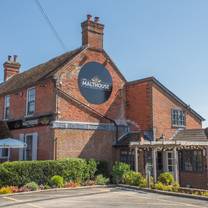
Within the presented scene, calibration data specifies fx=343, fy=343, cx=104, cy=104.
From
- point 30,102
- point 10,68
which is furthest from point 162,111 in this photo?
point 10,68

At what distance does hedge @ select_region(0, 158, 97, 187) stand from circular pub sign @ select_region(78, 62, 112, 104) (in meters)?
4.89

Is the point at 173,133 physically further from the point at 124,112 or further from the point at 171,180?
the point at 171,180

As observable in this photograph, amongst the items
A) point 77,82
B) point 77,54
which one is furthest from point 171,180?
point 77,54

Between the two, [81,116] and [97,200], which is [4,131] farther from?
[97,200]

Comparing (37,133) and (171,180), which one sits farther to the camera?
(37,133)

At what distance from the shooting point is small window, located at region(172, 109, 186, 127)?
26.4 m

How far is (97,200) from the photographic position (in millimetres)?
15133

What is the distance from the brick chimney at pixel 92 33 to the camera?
25.0 m

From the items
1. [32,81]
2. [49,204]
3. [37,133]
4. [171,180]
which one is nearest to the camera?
[49,204]

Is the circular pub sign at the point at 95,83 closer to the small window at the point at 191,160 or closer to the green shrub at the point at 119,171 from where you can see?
the green shrub at the point at 119,171

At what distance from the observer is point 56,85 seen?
872 inches

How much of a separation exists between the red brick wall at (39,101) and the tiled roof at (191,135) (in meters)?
9.63

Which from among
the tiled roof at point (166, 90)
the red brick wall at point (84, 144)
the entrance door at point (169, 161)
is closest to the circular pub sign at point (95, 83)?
the tiled roof at point (166, 90)

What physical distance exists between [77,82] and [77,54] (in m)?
1.97
